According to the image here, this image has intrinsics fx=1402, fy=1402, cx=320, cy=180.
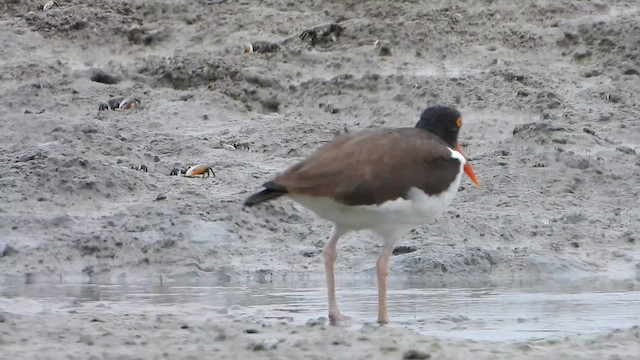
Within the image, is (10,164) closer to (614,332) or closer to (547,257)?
(547,257)

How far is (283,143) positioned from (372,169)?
14.2 ft

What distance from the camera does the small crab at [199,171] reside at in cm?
1032

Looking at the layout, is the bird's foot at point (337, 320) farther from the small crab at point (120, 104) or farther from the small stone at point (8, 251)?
the small crab at point (120, 104)

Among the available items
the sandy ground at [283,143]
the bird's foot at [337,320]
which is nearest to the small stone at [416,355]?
the sandy ground at [283,143]

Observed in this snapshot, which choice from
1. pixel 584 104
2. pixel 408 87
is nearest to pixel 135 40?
pixel 408 87

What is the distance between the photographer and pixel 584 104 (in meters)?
11.9

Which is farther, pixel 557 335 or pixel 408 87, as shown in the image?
pixel 408 87

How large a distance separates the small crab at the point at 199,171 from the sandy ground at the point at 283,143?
0.10m

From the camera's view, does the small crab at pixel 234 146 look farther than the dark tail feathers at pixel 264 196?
Yes

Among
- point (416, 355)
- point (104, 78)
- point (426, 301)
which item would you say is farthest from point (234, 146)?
point (416, 355)

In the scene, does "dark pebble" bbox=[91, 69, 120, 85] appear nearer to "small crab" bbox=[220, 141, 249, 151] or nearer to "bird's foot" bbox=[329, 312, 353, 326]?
"small crab" bbox=[220, 141, 249, 151]

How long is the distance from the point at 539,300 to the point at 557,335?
1272 millimetres

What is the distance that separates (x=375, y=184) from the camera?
22.0ft

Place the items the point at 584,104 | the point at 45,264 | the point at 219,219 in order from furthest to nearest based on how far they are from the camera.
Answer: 1. the point at 584,104
2. the point at 219,219
3. the point at 45,264
